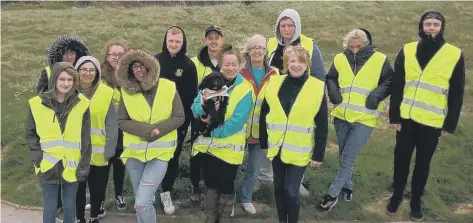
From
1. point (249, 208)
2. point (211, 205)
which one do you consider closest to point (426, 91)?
point (249, 208)

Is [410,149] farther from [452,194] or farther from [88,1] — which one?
[88,1]

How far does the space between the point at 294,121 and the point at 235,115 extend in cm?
65

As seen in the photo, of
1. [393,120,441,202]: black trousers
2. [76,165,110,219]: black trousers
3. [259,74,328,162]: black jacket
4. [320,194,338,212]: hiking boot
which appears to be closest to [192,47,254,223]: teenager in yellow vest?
[259,74,328,162]: black jacket

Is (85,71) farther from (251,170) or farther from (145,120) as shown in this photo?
(251,170)

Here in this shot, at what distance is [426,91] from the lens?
18.5 feet

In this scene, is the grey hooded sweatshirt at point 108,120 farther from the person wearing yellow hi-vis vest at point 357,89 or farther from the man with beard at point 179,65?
the person wearing yellow hi-vis vest at point 357,89

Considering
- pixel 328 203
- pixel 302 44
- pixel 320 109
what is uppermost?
pixel 302 44

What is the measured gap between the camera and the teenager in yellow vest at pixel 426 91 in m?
5.52

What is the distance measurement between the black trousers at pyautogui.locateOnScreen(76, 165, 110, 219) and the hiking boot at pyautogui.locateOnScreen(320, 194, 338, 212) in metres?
2.73

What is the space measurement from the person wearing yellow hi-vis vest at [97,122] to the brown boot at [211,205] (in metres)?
1.18

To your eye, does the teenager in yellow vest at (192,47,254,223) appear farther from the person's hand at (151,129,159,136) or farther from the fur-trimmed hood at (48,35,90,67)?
the fur-trimmed hood at (48,35,90,67)

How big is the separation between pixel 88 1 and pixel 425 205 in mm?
26922

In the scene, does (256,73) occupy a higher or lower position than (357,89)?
higher

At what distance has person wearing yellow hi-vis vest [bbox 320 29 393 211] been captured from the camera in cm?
582
